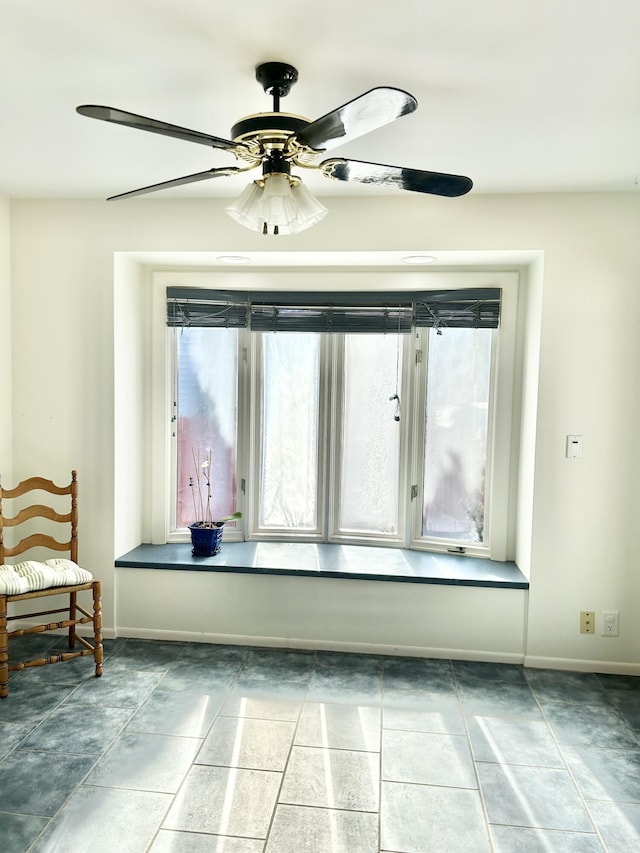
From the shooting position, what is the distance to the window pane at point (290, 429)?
380cm

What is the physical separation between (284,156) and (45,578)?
2.17 metres

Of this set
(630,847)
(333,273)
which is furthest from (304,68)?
(630,847)

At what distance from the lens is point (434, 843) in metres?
1.94

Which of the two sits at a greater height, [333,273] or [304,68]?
[304,68]

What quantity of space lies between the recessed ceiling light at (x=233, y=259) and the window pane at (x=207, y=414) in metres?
0.45

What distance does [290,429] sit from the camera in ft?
12.6

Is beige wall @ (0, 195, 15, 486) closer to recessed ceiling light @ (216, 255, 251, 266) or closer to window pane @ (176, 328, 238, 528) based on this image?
window pane @ (176, 328, 238, 528)

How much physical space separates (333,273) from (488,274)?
2.89 feet

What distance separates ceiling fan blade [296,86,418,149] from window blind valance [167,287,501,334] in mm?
2014

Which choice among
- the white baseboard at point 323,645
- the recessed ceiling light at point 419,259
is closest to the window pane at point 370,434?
the recessed ceiling light at point 419,259

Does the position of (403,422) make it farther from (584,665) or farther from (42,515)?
(42,515)

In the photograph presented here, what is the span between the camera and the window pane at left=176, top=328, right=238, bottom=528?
379 centimetres

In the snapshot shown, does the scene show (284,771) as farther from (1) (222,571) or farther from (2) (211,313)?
(2) (211,313)

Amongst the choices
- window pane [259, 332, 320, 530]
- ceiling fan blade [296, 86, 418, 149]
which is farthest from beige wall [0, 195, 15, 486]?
ceiling fan blade [296, 86, 418, 149]
